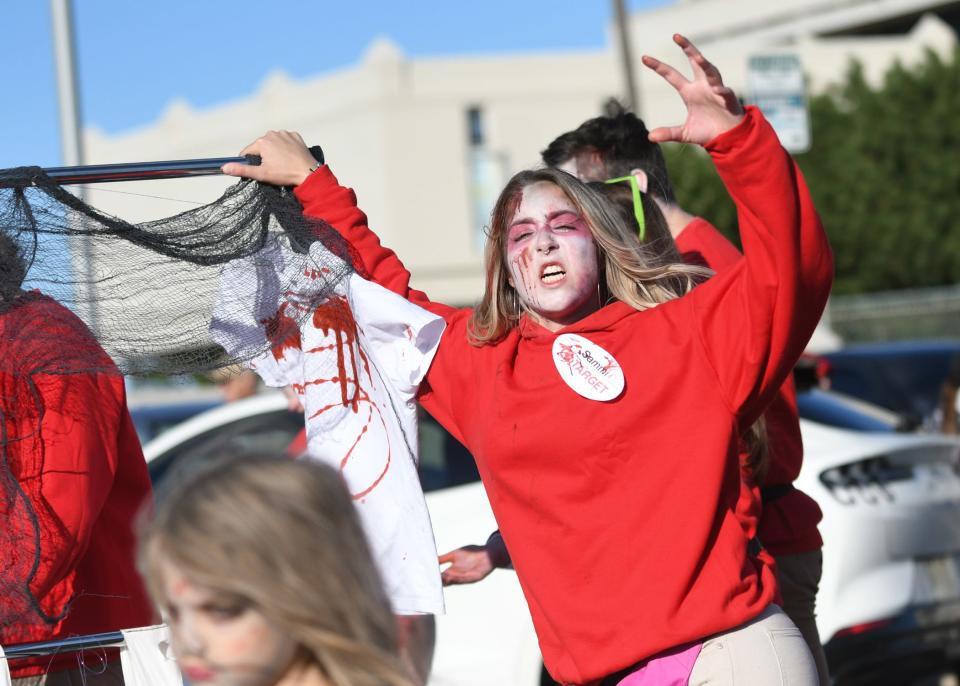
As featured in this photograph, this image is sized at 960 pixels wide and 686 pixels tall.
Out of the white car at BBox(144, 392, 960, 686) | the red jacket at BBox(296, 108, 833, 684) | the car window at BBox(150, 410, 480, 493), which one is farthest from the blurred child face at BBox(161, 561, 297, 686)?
the car window at BBox(150, 410, 480, 493)

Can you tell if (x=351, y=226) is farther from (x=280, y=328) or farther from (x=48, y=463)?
(x=48, y=463)

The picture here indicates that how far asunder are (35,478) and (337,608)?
150 cm

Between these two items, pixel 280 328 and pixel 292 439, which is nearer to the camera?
pixel 280 328

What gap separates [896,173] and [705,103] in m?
34.8

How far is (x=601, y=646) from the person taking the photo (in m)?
2.80

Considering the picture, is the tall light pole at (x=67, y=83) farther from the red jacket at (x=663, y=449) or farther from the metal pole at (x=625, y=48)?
the metal pole at (x=625, y=48)

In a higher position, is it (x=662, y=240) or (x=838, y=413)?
(x=662, y=240)

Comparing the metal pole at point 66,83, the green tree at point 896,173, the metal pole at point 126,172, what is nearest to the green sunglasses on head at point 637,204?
the metal pole at point 126,172

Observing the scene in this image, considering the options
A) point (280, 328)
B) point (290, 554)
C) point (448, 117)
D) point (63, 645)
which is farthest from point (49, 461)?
point (448, 117)

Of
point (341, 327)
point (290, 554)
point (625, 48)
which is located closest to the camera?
point (290, 554)

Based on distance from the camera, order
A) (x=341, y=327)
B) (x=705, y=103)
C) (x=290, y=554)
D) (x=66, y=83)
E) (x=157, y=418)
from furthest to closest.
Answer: (x=66, y=83) → (x=157, y=418) → (x=341, y=327) → (x=705, y=103) → (x=290, y=554)

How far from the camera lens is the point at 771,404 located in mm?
3422

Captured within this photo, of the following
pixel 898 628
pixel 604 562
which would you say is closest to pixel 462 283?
pixel 898 628

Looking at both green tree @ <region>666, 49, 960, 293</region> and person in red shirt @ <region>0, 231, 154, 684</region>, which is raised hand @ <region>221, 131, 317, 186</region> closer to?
person in red shirt @ <region>0, 231, 154, 684</region>
